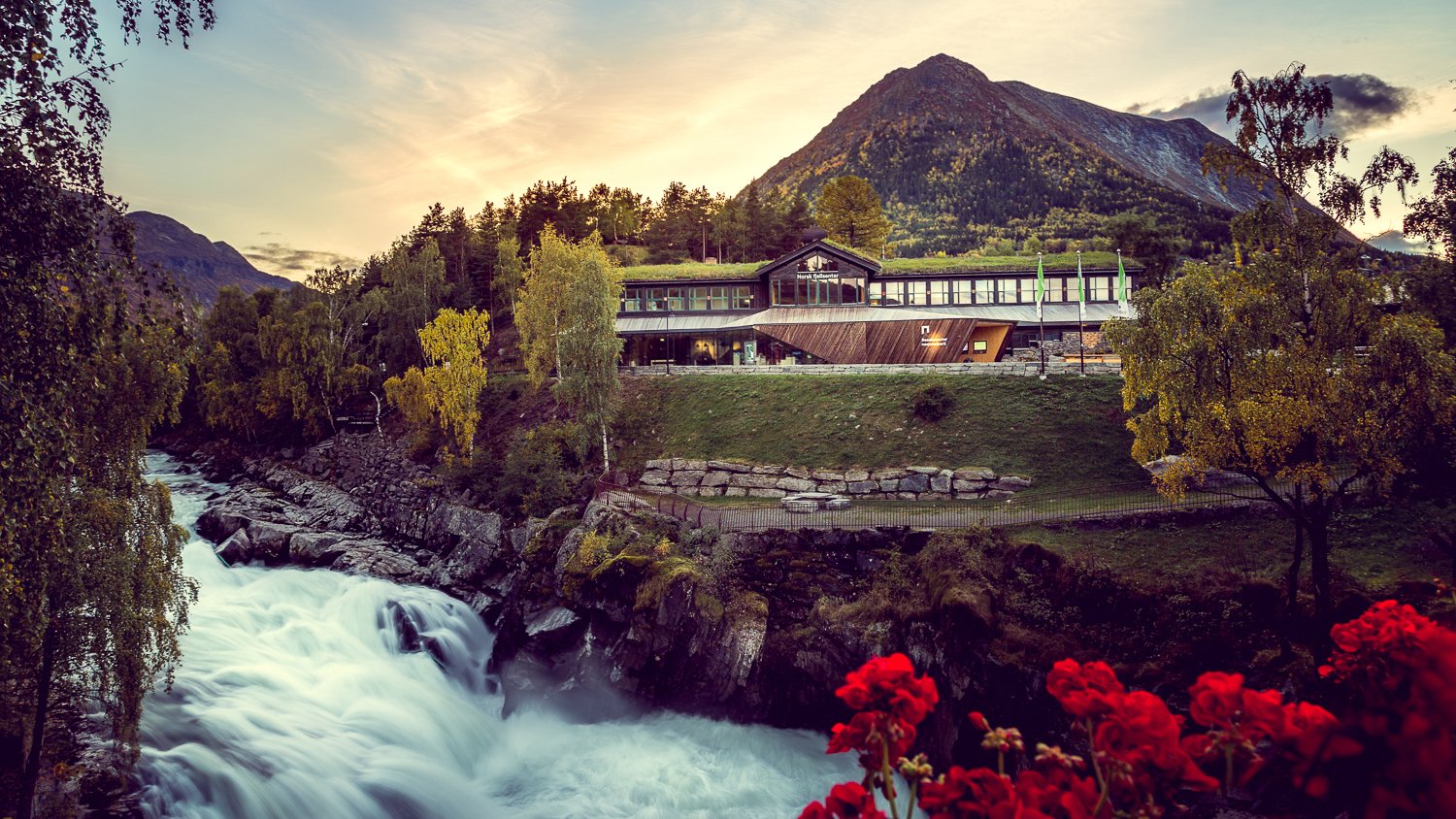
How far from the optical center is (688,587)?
25141 millimetres

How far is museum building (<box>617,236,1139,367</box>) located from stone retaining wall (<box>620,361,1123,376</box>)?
714 centimetres

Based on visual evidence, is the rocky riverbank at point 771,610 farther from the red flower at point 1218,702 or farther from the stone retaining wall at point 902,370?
the stone retaining wall at point 902,370

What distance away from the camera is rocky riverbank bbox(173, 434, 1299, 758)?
19141mm

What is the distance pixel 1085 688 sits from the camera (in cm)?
456

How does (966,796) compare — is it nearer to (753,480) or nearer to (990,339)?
(753,480)

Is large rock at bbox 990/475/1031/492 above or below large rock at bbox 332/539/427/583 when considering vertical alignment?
above

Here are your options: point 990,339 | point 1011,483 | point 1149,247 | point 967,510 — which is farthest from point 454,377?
point 1149,247

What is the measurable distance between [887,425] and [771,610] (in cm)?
1701

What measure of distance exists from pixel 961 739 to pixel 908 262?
166 feet

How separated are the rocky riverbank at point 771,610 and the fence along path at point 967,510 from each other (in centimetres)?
98

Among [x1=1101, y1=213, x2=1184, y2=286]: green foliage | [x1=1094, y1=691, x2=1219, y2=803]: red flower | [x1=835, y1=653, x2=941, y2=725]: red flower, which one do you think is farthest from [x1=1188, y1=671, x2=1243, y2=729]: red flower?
[x1=1101, y1=213, x2=1184, y2=286]: green foliage

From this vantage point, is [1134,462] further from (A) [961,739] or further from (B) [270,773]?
(B) [270,773]

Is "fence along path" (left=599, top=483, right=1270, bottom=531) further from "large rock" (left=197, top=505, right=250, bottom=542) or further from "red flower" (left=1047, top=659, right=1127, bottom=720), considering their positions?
"red flower" (left=1047, top=659, right=1127, bottom=720)

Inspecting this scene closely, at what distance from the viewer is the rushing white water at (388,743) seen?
1809 cm
